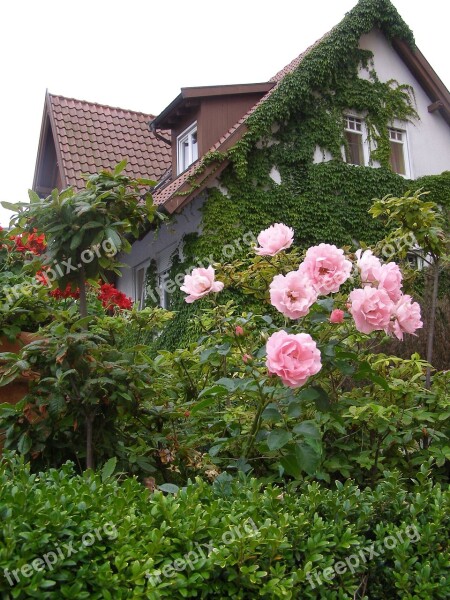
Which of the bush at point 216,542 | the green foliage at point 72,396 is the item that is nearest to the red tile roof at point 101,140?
the green foliage at point 72,396

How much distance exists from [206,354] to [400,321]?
2.88 feet

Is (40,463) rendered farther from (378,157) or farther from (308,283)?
(378,157)

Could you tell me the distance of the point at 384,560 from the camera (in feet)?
7.61

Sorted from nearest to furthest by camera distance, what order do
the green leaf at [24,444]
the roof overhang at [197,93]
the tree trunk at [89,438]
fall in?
the green leaf at [24,444] → the tree trunk at [89,438] → the roof overhang at [197,93]

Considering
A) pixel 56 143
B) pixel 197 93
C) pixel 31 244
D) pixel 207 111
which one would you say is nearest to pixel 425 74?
pixel 207 111

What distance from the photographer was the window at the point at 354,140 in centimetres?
1445

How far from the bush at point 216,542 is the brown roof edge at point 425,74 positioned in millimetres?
14322

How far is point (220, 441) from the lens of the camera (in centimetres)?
311

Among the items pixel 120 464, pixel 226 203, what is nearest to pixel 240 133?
pixel 226 203

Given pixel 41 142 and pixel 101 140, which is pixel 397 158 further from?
pixel 41 142

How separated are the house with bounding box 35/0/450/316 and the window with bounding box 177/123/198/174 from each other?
0.09 feet

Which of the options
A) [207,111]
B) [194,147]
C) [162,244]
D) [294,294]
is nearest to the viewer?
[294,294]

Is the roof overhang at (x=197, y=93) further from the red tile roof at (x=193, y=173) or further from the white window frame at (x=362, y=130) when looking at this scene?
the white window frame at (x=362, y=130)

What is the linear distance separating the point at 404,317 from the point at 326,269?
1.13ft
